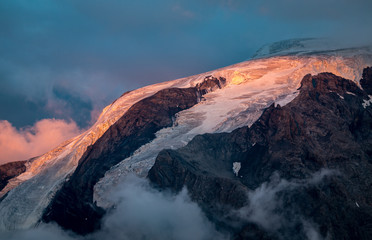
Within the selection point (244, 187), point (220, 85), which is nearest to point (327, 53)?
point (220, 85)

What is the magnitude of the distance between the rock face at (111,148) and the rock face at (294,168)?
13573 mm

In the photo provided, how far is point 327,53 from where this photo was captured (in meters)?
110

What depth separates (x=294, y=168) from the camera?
64.8m

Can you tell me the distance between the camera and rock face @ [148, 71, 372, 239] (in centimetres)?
5712

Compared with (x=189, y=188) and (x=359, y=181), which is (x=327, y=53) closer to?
(x=359, y=181)

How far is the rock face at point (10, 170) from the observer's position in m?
88.2

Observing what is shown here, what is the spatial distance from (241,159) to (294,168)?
38.5 feet

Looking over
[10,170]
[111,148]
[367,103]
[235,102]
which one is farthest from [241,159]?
[10,170]

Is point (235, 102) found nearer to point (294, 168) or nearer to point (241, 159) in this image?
point (241, 159)

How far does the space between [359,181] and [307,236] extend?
17.4m

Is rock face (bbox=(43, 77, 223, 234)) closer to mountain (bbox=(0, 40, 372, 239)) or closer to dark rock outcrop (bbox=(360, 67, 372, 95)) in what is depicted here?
mountain (bbox=(0, 40, 372, 239))

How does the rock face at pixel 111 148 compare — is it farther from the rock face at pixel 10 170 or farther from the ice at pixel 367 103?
the ice at pixel 367 103

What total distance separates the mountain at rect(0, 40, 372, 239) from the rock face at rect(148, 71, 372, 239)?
0.62 feet

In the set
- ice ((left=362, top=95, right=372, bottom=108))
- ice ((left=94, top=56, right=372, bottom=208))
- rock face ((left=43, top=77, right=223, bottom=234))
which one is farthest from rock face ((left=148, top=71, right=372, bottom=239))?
rock face ((left=43, top=77, right=223, bottom=234))
